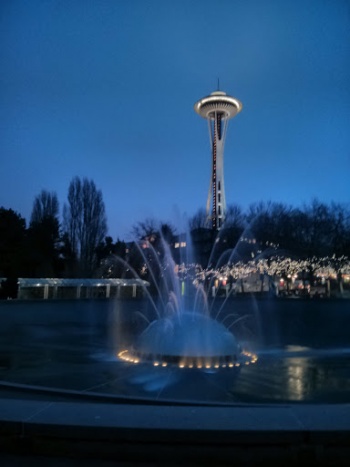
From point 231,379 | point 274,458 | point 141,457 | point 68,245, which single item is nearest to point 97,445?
point 141,457

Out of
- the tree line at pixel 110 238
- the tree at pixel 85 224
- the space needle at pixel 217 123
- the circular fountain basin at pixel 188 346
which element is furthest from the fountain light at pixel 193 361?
the space needle at pixel 217 123

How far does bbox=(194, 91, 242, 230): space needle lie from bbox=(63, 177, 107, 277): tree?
47.6m

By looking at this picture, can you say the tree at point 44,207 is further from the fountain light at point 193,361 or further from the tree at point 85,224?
the fountain light at point 193,361

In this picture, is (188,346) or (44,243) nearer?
(188,346)

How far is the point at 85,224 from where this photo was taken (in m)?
58.8

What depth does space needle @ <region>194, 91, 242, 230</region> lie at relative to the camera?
4178 inches

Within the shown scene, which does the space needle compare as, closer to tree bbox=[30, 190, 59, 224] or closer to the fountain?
tree bbox=[30, 190, 59, 224]

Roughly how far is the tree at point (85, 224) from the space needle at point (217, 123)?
1873 inches

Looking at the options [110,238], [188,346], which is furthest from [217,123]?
[188,346]

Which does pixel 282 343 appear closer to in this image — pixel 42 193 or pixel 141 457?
pixel 141 457

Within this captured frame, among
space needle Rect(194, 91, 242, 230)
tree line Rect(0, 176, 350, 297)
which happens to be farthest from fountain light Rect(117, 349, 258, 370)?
space needle Rect(194, 91, 242, 230)

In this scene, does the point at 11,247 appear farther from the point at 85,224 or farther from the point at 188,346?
the point at 188,346

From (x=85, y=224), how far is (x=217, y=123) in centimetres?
6942

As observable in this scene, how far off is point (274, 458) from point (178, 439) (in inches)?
35.4
